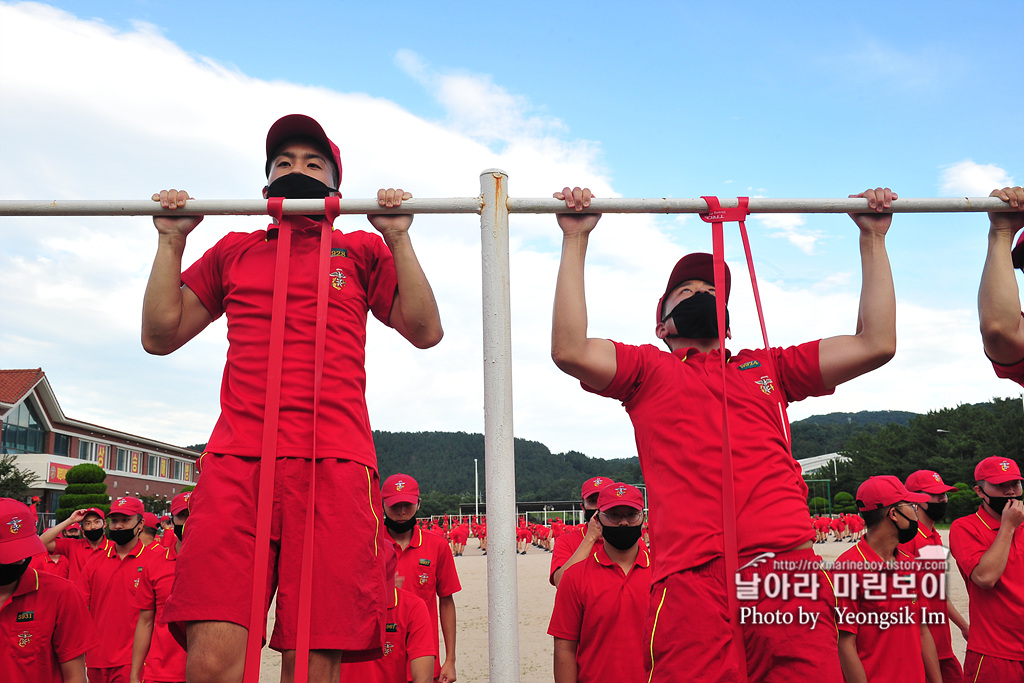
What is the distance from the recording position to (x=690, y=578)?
2670mm

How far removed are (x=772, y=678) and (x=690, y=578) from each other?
0.38 m

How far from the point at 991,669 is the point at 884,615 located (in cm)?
181

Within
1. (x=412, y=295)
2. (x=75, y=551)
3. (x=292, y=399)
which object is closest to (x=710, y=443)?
(x=412, y=295)

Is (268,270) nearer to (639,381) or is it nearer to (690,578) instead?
(639,381)

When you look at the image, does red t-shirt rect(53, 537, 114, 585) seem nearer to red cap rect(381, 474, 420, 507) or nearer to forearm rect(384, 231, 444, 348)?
red cap rect(381, 474, 420, 507)

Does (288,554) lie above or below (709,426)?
below

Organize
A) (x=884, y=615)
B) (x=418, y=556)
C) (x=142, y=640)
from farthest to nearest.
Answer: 1. (x=418, y=556)
2. (x=142, y=640)
3. (x=884, y=615)

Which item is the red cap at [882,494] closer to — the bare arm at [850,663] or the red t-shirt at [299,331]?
the bare arm at [850,663]

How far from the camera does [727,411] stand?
2.86m

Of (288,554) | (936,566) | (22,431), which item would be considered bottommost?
(936,566)

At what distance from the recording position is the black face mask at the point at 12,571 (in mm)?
4789

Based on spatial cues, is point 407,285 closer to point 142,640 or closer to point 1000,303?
point 1000,303

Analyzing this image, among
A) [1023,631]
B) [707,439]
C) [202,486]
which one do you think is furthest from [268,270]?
[1023,631]

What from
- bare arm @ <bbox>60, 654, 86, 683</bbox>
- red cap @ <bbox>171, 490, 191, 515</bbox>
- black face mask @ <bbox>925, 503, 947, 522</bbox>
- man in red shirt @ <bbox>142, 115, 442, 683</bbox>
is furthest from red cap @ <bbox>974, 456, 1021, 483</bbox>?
red cap @ <bbox>171, 490, 191, 515</bbox>
